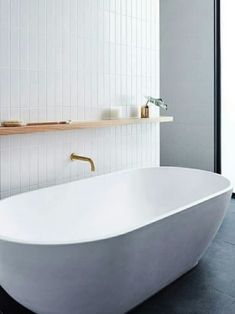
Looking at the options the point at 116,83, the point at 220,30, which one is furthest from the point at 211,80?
the point at 116,83

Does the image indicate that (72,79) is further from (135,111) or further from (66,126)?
(135,111)

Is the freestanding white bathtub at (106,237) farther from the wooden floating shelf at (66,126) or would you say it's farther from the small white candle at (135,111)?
the small white candle at (135,111)

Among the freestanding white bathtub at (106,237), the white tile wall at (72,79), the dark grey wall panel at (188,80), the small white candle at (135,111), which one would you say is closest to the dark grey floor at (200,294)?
the freestanding white bathtub at (106,237)

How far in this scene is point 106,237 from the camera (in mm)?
1746

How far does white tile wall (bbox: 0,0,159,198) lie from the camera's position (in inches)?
104

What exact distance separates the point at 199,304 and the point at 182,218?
55 centimetres

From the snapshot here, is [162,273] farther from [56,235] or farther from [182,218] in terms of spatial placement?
[56,235]

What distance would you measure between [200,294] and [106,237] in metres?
1.00

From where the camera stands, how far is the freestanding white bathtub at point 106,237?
68.0 inches

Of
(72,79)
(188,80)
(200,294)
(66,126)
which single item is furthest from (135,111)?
(200,294)

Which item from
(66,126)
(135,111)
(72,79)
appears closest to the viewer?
(66,126)

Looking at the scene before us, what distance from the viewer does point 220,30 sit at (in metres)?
4.59

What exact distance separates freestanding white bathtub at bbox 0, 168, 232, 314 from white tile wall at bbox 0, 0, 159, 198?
0.90 feet

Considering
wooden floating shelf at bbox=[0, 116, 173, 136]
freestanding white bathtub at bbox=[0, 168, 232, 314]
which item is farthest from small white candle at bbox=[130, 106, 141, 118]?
freestanding white bathtub at bbox=[0, 168, 232, 314]
